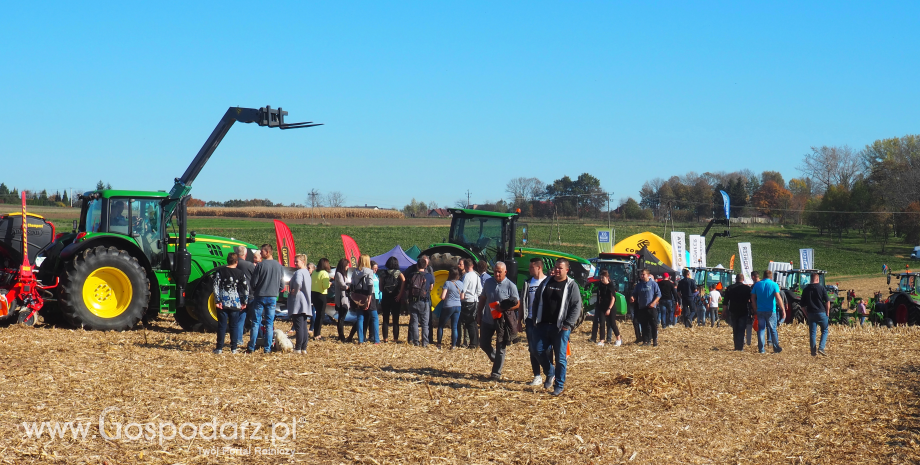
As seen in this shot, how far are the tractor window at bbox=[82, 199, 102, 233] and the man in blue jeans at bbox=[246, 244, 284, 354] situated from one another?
3.67 metres

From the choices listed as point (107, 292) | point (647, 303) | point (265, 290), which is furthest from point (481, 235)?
point (107, 292)

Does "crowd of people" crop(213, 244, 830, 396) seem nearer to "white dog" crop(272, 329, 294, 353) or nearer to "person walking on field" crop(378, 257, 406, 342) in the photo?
"person walking on field" crop(378, 257, 406, 342)

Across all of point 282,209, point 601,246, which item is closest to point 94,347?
point 601,246

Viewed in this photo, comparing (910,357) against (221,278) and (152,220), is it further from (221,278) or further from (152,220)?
(152,220)

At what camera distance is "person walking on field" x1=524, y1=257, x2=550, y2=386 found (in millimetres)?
8393

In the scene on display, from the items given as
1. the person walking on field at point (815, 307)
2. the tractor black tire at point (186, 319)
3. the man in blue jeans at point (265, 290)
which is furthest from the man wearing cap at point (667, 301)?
the tractor black tire at point (186, 319)

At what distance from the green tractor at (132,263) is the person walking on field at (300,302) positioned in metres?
2.17

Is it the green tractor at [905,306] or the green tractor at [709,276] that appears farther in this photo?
the green tractor at [709,276]

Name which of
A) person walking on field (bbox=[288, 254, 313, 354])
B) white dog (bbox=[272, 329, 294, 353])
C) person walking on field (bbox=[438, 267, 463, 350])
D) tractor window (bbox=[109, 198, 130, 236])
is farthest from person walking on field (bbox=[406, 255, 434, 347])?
tractor window (bbox=[109, 198, 130, 236])

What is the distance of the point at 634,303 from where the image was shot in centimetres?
1378

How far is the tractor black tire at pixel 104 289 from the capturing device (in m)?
11.3

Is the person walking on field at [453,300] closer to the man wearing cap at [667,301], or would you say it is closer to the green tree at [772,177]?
the man wearing cap at [667,301]

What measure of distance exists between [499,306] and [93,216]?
7.10 m

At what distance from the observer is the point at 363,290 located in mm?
11648
